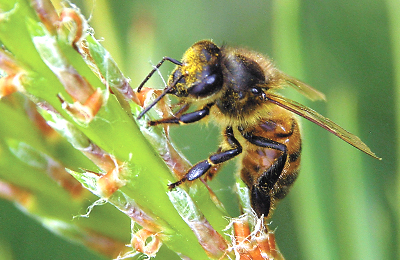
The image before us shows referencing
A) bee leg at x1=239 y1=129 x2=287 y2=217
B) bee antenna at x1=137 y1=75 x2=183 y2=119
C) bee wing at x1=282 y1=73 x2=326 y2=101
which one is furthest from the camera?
bee wing at x1=282 y1=73 x2=326 y2=101

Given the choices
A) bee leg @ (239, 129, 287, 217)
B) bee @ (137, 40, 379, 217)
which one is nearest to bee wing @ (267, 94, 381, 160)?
bee @ (137, 40, 379, 217)

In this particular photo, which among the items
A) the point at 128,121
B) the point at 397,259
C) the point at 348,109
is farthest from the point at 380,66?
the point at 128,121

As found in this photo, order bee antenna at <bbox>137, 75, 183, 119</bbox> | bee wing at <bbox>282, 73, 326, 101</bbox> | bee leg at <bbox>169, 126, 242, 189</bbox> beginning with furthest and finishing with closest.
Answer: bee wing at <bbox>282, 73, 326, 101</bbox>, bee leg at <bbox>169, 126, 242, 189</bbox>, bee antenna at <bbox>137, 75, 183, 119</bbox>

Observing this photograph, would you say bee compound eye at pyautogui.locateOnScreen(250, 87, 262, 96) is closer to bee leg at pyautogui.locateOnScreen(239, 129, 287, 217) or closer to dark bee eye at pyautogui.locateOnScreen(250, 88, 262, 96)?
dark bee eye at pyautogui.locateOnScreen(250, 88, 262, 96)

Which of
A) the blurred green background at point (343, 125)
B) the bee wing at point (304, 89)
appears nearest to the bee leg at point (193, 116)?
the blurred green background at point (343, 125)

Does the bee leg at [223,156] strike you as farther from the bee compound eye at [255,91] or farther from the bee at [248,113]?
the bee compound eye at [255,91]
